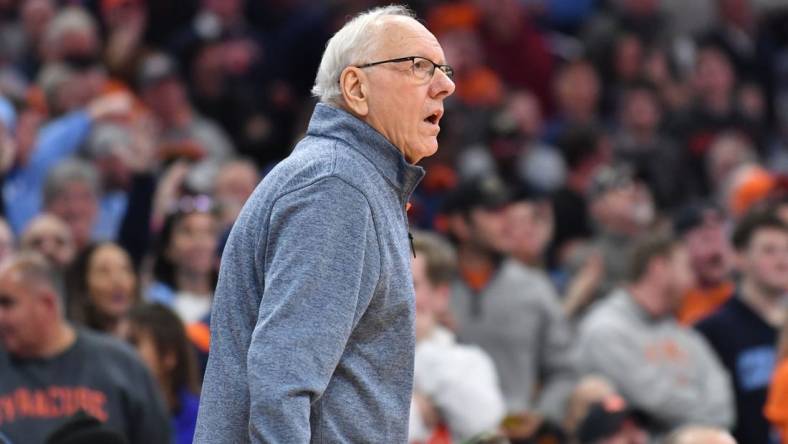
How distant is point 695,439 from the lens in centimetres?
497

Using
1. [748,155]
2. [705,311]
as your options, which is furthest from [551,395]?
[748,155]

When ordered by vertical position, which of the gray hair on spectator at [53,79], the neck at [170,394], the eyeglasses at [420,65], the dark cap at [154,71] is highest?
the dark cap at [154,71]

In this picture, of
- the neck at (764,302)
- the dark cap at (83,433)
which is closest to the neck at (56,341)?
the dark cap at (83,433)

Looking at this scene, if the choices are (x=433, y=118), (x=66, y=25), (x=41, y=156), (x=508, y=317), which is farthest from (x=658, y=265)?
(x=433, y=118)

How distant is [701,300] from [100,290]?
135 inches

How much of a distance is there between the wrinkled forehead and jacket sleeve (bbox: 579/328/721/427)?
13.3ft

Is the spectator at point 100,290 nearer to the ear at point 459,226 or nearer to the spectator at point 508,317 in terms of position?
the spectator at point 508,317

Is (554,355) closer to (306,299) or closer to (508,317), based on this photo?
(508,317)

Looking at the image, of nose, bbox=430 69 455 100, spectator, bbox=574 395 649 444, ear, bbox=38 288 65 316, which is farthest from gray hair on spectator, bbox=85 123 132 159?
nose, bbox=430 69 455 100

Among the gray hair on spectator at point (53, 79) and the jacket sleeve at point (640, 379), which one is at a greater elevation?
the gray hair on spectator at point (53, 79)

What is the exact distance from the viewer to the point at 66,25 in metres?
8.72

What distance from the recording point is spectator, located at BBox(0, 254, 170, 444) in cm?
485

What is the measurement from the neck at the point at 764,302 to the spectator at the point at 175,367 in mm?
2842

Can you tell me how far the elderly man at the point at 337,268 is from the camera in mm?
2576
